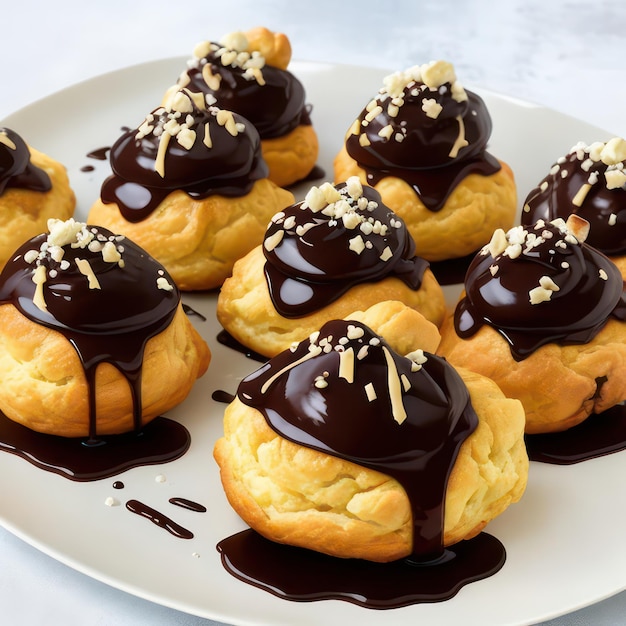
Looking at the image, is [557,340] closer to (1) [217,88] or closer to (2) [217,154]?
(2) [217,154]

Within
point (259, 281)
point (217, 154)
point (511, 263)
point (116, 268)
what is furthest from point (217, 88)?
point (511, 263)

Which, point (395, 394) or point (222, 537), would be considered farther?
point (222, 537)

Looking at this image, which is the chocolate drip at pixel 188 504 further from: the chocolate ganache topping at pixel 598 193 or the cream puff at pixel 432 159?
the chocolate ganache topping at pixel 598 193

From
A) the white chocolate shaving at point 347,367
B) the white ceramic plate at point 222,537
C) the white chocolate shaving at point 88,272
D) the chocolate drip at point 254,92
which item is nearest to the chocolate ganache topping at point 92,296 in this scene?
the white chocolate shaving at point 88,272

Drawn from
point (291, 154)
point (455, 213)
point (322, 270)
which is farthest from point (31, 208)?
point (455, 213)

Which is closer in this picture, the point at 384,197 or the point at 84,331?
the point at 84,331

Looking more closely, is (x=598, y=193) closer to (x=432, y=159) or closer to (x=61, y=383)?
(x=432, y=159)
